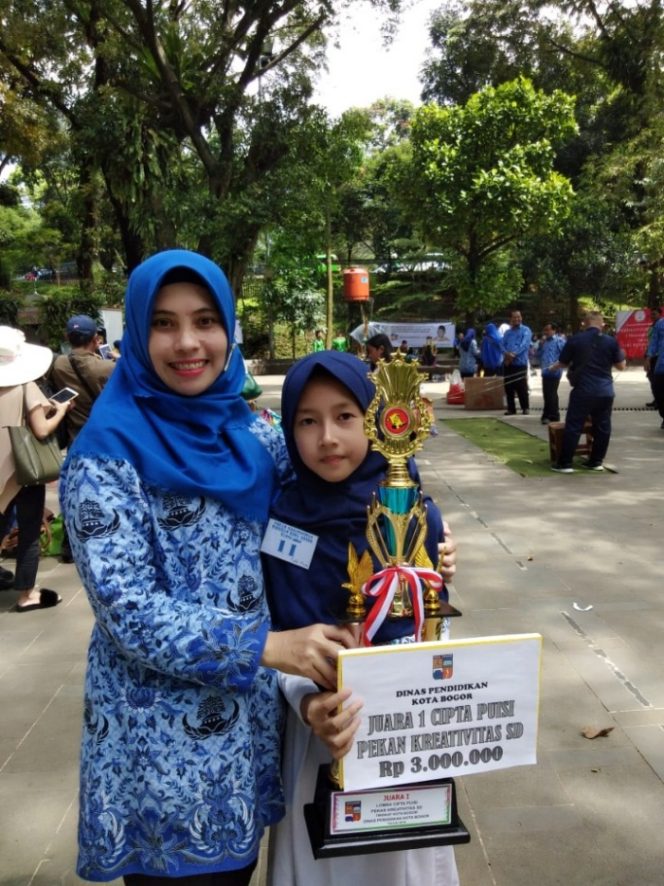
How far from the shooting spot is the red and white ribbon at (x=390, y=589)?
4.67ft

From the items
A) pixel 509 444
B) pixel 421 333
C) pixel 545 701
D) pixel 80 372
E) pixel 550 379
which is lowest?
pixel 545 701

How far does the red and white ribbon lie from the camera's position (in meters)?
1.42

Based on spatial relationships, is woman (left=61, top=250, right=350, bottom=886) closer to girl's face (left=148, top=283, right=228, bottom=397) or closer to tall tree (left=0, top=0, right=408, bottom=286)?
girl's face (left=148, top=283, right=228, bottom=397)

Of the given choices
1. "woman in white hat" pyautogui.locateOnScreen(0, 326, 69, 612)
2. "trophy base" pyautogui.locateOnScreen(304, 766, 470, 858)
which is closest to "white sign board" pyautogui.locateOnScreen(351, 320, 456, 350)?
"woman in white hat" pyautogui.locateOnScreen(0, 326, 69, 612)

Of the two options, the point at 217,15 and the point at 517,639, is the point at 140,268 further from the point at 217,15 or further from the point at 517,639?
the point at 217,15

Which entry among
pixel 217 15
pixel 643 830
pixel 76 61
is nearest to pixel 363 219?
pixel 76 61

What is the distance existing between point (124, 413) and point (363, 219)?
27270 millimetres

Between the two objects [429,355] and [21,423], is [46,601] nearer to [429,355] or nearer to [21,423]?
[21,423]

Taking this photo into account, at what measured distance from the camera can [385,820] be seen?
139 centimetres

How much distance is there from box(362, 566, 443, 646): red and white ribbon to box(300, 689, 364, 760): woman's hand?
18 centimetres

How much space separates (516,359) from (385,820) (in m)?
11.6

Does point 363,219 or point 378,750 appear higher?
point 363,219

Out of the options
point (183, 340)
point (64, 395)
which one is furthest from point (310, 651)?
point (64, 395)

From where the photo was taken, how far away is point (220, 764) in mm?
1385
